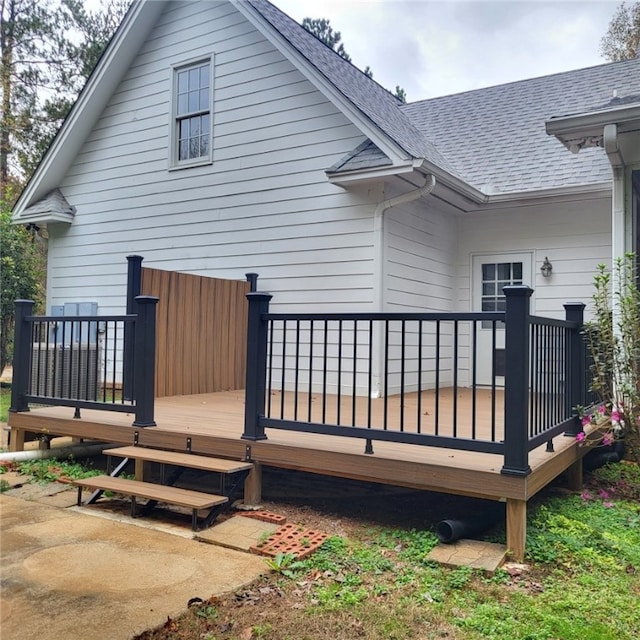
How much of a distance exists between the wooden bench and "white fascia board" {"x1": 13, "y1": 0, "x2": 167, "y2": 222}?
6329mm

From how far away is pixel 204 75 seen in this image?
792 cm

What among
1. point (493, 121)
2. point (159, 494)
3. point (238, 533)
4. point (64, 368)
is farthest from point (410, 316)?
point (493, 121)

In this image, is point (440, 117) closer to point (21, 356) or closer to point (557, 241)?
point (557, 241)

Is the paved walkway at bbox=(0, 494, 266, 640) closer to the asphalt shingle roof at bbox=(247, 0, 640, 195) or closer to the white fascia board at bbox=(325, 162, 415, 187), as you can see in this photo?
the white fascia board at bbox=(325, 162, 415, 187)

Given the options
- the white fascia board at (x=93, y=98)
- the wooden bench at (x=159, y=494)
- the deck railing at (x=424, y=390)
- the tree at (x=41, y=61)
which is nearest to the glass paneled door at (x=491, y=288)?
the deck railing at (x=424, y=390)

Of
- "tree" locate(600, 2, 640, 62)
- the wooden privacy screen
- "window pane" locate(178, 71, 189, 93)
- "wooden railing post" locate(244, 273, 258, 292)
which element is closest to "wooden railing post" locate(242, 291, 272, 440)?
the wooden privacy screen

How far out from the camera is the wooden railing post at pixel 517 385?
306cm

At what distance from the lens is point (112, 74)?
27.6 feet

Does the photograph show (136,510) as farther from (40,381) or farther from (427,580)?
(40,381)

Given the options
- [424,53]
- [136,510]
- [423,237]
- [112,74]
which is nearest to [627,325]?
[423,237]

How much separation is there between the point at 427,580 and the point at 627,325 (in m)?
2.67

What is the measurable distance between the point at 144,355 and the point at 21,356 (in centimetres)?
159

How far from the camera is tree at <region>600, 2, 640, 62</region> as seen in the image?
17.5 m

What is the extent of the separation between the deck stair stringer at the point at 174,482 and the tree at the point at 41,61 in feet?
51.6
